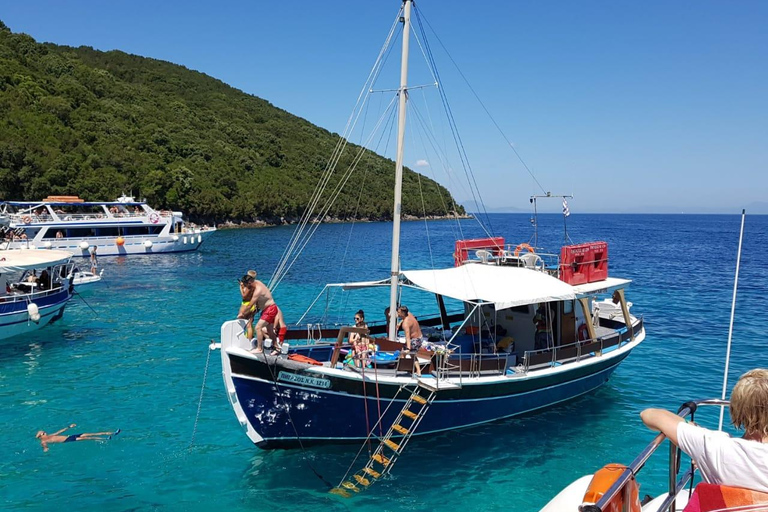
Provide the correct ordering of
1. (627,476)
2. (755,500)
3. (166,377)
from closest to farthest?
(755,500), (627,476), (166,377)

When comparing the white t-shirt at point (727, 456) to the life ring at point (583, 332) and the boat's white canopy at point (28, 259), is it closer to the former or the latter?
the life ring at point (583, 332)

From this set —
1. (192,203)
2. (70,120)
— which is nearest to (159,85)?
(70,120)

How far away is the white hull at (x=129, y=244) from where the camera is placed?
52625 mm

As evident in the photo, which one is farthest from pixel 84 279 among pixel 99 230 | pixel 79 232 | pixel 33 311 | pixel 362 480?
pixel 362 480

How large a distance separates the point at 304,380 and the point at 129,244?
174ft

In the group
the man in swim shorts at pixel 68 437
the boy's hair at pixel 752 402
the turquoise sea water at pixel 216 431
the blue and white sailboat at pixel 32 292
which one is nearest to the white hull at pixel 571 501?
the boy's hair at pixel 752 402

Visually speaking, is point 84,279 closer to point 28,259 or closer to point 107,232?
point 28,259

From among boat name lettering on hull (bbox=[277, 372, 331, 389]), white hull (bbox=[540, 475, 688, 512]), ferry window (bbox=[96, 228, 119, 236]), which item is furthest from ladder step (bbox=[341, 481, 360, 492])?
ferry window (bbox=[96, 228, 119, 236])

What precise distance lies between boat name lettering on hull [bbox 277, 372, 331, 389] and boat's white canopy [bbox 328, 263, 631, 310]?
291 centimetres

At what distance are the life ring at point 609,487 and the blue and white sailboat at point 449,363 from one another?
6452mm

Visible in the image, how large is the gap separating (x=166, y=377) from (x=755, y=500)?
16886 millimetres

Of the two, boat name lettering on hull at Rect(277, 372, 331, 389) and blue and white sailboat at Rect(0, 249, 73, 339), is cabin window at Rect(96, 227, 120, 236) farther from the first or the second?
boat name lettering on hull at Rect(277, 372, 331, 389)

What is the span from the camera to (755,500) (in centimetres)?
338

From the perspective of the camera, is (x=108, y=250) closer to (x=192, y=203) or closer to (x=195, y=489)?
(x=192, y=203)
